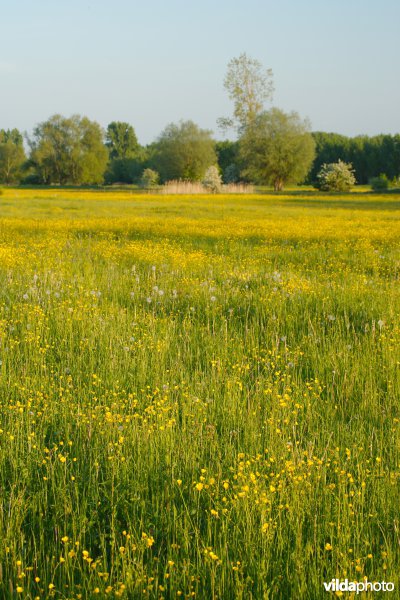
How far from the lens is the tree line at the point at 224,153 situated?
73750 mm

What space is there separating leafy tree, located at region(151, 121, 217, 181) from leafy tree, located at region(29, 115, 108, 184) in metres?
26.6

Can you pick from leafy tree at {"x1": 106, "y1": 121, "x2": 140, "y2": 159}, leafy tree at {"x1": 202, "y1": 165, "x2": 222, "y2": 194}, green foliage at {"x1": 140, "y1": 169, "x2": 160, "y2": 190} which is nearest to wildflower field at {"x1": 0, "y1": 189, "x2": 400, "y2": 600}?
leafy tree at {"x1": 202, "y1": 165, "x2": 222, "y2": 194}

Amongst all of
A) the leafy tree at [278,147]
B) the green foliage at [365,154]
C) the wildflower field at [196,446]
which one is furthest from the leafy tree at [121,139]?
the wildflower field at [196,446]

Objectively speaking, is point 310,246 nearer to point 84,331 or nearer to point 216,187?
point 84,331

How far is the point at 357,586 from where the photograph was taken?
276cm

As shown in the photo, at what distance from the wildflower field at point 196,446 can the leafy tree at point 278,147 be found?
6640 centimetres

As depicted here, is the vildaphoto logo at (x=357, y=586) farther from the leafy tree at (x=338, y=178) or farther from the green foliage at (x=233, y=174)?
the green foliage at (x=233, y=174)

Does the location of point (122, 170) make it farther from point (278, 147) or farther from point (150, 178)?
point (278, 147)

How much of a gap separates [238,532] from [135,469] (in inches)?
38.0

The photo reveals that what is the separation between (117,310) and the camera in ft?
25.5

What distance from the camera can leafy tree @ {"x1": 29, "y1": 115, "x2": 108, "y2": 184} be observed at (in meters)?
111

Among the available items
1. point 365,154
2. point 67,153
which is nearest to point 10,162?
point 67,153

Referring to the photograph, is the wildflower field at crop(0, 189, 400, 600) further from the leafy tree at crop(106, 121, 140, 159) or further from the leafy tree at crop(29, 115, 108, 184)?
the leafy tree at crop(106, 121, 140, 159)

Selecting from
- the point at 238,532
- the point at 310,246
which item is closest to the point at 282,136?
the point at 310,246
